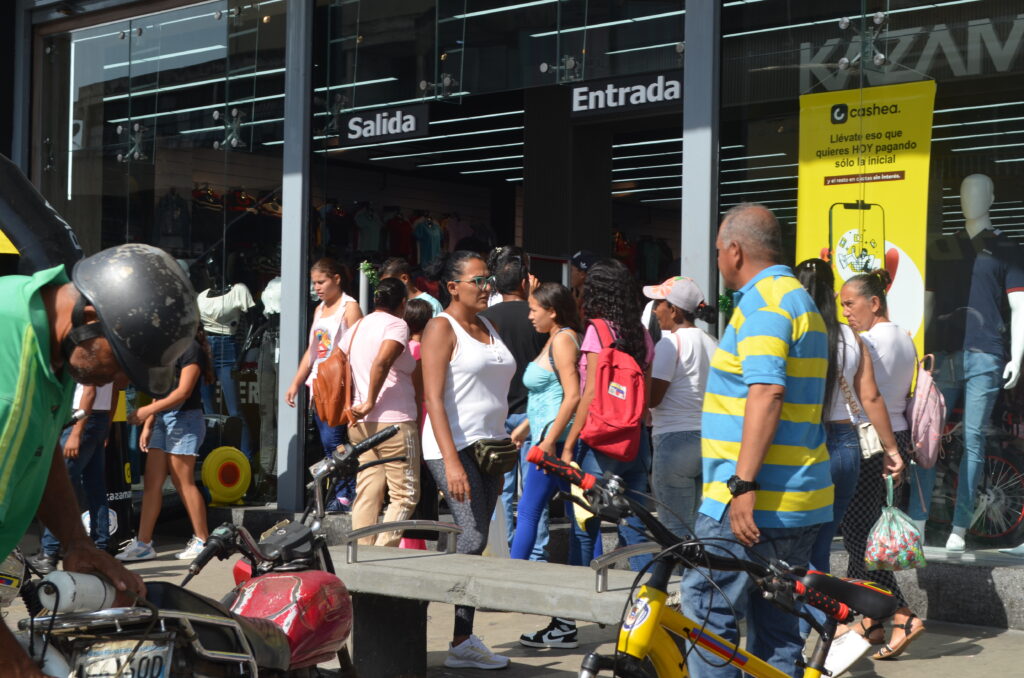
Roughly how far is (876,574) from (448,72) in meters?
5.04

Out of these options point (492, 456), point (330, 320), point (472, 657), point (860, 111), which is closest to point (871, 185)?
point (860, 111)

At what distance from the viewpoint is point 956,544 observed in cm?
734

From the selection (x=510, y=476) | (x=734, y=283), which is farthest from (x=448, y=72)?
(x=734, y=283)

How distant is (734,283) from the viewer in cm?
453

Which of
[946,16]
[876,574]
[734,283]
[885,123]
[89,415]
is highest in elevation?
[946,16]

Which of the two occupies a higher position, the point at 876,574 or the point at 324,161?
the point at 324,161

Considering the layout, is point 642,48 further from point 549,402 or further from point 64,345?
point 64,345

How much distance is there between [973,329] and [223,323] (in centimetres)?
610

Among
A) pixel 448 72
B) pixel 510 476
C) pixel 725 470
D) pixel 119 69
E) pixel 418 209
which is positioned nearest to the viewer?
pixel 725 470

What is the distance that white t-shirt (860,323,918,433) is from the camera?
22.1 feet

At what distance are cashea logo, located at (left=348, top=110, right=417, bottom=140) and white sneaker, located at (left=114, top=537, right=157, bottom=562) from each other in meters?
3.51

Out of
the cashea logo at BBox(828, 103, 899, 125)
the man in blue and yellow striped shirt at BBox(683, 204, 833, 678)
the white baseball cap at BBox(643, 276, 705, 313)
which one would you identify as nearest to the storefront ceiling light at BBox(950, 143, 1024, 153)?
the cashea logo at BBox(828, 103, 899, 125)

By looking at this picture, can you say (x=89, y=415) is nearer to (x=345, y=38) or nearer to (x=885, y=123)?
(x=345, y=38)

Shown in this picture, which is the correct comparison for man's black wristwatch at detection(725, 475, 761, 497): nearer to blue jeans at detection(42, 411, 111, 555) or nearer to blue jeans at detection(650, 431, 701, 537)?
blue jeans at detection(650, 431, 701, 537)
